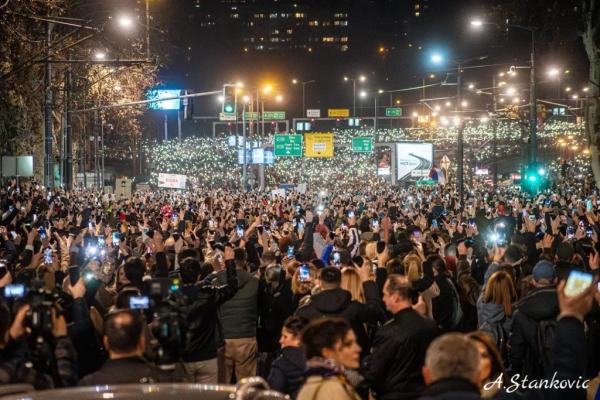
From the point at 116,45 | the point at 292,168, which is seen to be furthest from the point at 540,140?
the point at 116,45

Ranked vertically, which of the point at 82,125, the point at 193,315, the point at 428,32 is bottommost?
the point at 193,315

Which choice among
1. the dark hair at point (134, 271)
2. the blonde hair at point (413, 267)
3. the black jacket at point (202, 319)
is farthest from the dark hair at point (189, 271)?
the blonde hair at point (413, 267)

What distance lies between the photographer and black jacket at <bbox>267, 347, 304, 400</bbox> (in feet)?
21.5

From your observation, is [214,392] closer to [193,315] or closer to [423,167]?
[193,315]

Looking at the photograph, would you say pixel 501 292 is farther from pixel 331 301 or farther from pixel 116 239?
pixel 116 239

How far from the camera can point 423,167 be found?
42.3m

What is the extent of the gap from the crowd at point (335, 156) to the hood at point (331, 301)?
186 ft

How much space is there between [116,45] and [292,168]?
1395 inches

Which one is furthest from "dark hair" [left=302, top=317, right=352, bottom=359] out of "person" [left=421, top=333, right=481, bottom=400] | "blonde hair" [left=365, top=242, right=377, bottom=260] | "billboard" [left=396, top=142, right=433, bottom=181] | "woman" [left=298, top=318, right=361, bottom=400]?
"billboard" [left=396, top=142, right=433, bottom=181]

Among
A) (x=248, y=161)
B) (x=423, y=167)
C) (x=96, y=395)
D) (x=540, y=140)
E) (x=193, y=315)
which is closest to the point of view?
(x=96, y=395)

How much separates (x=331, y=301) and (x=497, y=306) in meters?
2.06

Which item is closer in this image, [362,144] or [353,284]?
[353,284]

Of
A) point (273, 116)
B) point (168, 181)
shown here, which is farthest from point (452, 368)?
point (273, 116)

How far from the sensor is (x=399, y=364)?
22.1 feet
